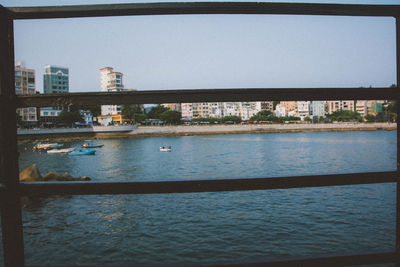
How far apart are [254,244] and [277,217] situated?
3.49 m

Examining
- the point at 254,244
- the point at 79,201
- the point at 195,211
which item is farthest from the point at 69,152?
the point at 254,244

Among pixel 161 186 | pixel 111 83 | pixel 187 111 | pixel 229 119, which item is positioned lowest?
pixel 161 186

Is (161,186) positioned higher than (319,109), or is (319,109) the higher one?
(319,109)

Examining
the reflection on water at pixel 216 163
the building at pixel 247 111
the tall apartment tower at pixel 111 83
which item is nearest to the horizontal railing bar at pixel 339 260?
the reflection on water at pixel 216 163

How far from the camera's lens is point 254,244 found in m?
10.2

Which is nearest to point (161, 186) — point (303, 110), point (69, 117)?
point (69, 117)

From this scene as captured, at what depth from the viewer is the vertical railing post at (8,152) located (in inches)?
59.6

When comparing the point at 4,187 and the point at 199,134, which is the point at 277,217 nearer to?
the point at 4,187

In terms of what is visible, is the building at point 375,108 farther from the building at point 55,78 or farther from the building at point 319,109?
the building at point 55,78

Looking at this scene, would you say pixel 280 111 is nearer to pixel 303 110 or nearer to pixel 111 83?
pixel 303 110

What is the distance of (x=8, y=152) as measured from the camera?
1.52 meters

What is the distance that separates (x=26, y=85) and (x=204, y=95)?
117 m

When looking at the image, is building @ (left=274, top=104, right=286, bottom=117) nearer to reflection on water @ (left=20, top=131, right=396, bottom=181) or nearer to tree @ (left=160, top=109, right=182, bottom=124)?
tree @ (left=160, top=109, right=182, bottom=124)

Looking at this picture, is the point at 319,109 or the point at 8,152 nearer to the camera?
the point at 8,152
